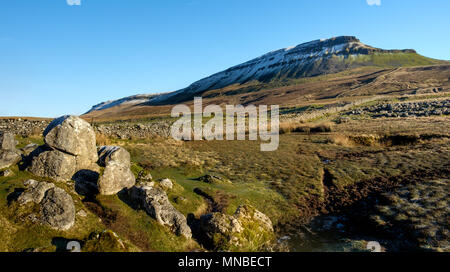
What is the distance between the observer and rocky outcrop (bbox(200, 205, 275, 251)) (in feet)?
31.5

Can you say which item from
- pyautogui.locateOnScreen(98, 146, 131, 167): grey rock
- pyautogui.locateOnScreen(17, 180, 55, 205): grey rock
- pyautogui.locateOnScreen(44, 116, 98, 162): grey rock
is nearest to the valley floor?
pyautogui.locateOnScreen(17, 180, 55, 205): grey rock

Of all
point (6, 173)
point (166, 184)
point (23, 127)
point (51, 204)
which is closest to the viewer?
point (51, 204)

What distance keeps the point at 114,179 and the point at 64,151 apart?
2913 millimetres

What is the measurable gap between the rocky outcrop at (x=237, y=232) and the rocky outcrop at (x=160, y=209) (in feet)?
2.79

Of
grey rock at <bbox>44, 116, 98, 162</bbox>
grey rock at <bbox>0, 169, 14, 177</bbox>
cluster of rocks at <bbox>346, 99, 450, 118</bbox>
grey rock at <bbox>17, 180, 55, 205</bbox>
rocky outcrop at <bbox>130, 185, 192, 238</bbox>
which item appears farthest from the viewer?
cluster of rocks at <bbox>346, 99, 450, 118</bbox>

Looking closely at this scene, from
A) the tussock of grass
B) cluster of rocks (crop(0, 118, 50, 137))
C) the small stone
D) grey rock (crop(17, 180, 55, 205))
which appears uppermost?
cluster of rocks (crop(0, 118, 50, 137))

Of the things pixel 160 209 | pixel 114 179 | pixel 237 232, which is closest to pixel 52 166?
pixel 114 179

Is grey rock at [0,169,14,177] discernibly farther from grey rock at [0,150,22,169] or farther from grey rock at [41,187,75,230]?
grey rock at [41,187,75,230]

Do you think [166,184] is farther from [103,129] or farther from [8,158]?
[103,129]

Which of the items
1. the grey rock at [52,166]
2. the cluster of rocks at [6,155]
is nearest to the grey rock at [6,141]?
the cluster of rocks at [6,155]

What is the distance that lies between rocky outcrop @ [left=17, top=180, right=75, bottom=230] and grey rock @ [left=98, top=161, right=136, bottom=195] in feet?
6.48

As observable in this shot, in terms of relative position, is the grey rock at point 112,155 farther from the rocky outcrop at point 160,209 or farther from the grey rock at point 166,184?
the rocky outcrop at point 160,209

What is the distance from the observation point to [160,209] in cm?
1023
